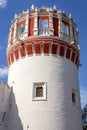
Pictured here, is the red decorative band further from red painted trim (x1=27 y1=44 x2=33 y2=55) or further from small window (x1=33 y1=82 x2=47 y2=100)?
small window (x1=33 y1=82 x2=47 y2=100)

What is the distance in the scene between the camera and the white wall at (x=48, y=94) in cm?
1636

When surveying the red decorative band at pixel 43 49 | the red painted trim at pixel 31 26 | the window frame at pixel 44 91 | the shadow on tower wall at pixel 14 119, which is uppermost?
the red painted trim at pixel 31 26

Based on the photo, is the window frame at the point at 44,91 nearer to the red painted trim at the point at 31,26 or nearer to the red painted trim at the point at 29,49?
the red painted trim at the point at 29,49

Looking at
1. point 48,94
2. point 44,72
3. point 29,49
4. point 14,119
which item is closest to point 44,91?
point 48,94

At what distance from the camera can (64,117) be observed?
16.6 meters

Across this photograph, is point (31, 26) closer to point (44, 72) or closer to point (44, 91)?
point (44, 72)

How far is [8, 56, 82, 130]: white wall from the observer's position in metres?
16.4

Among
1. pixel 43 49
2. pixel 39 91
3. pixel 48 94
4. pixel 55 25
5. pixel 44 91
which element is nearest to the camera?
pixel 48 94

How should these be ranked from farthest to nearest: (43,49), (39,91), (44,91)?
(43,49) < (39,91) < (44,91)

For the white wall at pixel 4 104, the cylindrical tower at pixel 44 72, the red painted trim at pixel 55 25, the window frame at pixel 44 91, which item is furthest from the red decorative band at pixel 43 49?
the white wall at pixel 4 104

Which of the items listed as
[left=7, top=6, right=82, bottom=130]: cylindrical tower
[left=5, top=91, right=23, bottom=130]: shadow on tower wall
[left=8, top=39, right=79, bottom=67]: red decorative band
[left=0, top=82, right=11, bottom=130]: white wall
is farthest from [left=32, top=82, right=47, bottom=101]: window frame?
[left=8, top=39, right=79, bottom=67]: red decorative band

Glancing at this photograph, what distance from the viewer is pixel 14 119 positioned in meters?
17.0

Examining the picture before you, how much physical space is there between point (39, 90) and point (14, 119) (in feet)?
8.56

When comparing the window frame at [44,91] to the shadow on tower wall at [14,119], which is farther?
the window frame at [44,91]
